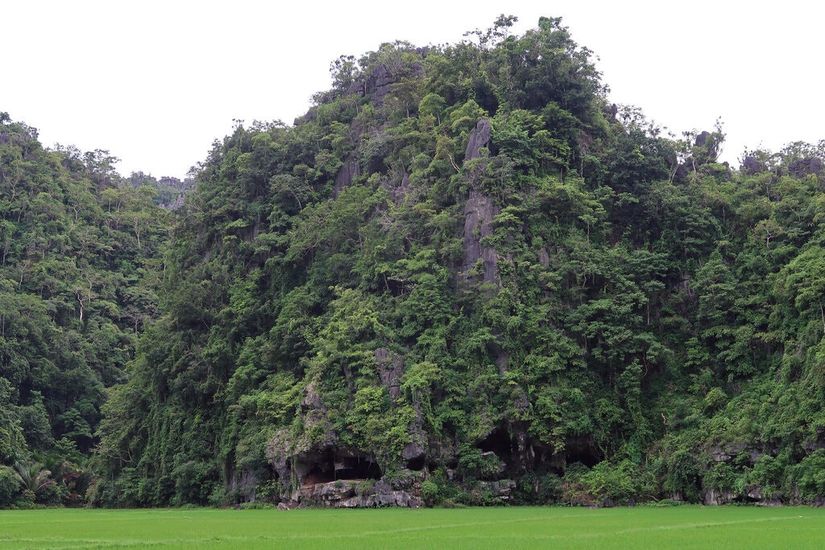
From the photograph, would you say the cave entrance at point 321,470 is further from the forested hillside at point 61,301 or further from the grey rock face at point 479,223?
the forested hillside at point 61,301

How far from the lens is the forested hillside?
49.1 m

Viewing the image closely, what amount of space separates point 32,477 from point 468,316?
25.6 meters

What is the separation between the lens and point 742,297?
3634 cm

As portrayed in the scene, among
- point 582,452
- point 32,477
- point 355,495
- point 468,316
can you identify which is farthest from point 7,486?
point 582,452

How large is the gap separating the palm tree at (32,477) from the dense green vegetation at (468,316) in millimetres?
706

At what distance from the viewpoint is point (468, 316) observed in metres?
37.9

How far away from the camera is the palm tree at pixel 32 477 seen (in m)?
44.8

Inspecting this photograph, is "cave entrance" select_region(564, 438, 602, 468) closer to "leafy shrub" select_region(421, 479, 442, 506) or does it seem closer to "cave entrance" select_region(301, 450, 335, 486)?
"leafy shrub" select_region(421, 479, 442, 506)

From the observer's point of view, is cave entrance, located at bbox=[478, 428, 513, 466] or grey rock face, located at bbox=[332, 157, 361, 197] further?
grey rock face, located at bbox=[332, 157, 361, 197]
